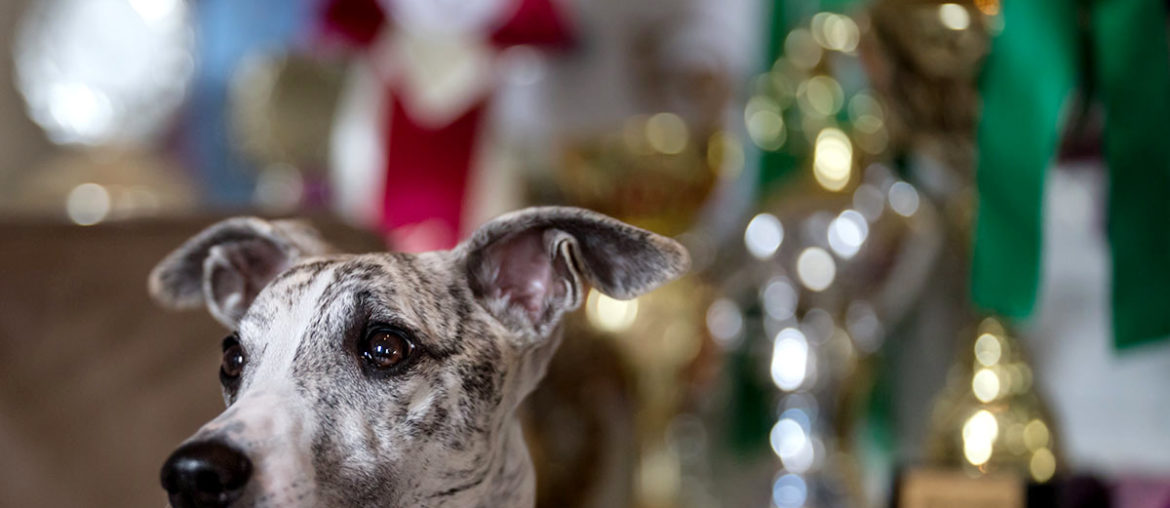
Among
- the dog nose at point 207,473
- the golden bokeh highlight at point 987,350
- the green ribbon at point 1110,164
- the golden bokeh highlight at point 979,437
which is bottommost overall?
the dog nose at point 207,473

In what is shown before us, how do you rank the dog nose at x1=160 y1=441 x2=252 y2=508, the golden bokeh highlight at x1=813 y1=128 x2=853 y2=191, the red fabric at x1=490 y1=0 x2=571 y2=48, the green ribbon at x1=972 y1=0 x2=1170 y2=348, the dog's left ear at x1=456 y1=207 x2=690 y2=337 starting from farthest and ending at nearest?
the red fabric at x1=490 y1=0 x2=571 y2=48
the golden bokeh highlight at x1=813 y1=128 x2=853 y2=191
the green ribbon at x1=972 y1=0 x2=1170 y2=348
the dog's left ear at x1=456 y1=207 x2=690 y2=337
the dog nose at x1=160 y1=441 x2=252 y2=508

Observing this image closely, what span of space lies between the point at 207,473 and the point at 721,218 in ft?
3.67

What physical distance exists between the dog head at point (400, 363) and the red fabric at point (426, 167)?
92 cm

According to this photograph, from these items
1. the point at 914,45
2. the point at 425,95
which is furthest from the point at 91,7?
the point at 914,45

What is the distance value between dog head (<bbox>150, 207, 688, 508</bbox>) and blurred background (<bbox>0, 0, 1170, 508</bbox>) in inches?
17.6

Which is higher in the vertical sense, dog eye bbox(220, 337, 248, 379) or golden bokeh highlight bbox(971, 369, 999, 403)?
golden bokeh highlight bbox(971, 369, 999, 403)

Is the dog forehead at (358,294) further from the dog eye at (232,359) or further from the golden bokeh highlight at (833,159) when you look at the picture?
the golden bokeh highlight at (833,159)

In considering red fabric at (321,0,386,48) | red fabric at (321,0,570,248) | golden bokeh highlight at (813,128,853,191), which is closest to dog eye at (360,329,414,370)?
golden bokeh highlight at (813,128,853,191)

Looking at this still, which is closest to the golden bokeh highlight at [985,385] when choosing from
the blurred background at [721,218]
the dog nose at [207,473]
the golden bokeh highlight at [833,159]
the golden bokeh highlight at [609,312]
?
the blurred background at [721,218]

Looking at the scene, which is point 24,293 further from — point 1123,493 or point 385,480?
point 1123,493

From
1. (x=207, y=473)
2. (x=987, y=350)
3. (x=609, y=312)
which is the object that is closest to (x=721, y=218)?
(x=609, y=312)

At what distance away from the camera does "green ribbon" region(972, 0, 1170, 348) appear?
38.3 inches

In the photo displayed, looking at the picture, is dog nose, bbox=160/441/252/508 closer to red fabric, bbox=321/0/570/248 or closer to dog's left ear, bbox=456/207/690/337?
dog's left ear, bbox=456/207/690/337

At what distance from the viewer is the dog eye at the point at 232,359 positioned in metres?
0.63
